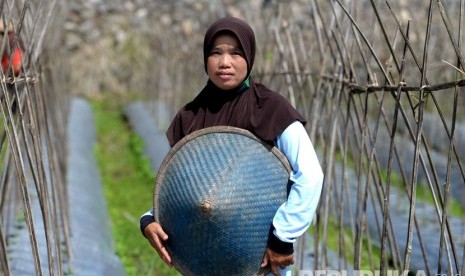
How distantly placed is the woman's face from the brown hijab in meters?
0.02

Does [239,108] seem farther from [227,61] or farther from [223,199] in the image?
[223,199]

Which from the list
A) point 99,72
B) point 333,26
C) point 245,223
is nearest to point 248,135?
point 245,223

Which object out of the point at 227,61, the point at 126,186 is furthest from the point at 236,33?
the point at 126,186

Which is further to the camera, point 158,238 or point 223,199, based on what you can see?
point 158,238

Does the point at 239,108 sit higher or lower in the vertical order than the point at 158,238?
higher

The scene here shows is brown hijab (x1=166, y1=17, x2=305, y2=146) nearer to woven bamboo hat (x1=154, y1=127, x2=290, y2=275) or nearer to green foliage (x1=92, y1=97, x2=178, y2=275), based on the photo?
woven bamboo hat (x1=154, y1=127, x2=290, y2=275)

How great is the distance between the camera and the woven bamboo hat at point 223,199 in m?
2.68

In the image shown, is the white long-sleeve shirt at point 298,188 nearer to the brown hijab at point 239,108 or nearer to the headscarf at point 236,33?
the brown hijab at point 239,108

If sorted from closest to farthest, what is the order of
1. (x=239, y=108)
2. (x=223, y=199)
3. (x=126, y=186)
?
(x=223, y=199) < (x=239, y=108) < (x=126, y=186)

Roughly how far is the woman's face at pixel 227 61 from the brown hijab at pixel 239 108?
2 cm

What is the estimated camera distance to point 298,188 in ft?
8.82

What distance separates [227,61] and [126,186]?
19.3ft

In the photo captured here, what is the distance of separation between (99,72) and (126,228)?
8.94 m

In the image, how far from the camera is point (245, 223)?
269cm
